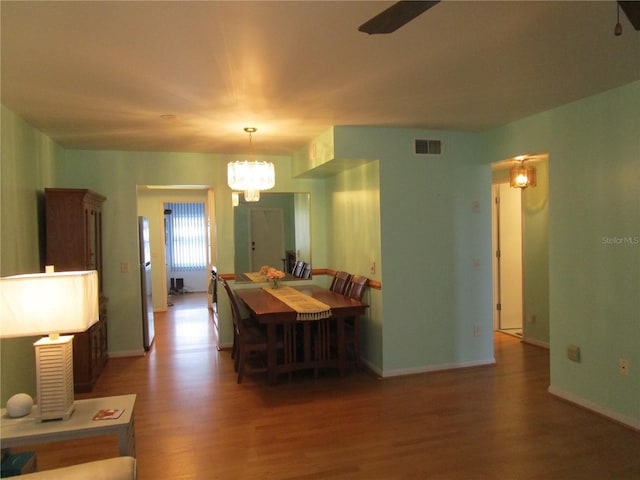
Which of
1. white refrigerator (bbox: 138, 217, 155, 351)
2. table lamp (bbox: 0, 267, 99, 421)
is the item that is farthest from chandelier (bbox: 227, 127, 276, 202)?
table lamp (bbox: 0, 267, 99, 421)

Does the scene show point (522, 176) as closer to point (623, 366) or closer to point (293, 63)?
point (623, 366)

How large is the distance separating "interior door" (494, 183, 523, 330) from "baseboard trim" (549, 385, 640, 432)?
2400 millimetres

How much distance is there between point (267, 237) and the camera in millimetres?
5930

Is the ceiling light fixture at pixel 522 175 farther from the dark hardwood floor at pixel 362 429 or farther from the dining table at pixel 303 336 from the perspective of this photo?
the dining table at pixel 303 336

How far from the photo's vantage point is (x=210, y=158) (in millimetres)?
5492

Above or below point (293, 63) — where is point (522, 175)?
below

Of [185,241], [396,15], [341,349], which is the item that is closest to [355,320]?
[341,349]

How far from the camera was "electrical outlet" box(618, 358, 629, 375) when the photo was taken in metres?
3.11

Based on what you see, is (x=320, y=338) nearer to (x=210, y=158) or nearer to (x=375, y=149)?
(x=375, y=149)

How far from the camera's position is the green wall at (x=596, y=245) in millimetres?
3074

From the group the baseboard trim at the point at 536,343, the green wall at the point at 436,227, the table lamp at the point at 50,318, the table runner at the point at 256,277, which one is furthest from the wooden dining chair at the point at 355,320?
the table lamp at the point at 50,318

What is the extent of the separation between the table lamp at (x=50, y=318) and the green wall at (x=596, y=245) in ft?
11.4

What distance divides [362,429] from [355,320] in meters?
1.37

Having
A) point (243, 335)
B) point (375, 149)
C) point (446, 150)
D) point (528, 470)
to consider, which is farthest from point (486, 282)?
point (243, 335)
